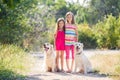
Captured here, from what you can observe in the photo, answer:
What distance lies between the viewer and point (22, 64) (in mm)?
12125

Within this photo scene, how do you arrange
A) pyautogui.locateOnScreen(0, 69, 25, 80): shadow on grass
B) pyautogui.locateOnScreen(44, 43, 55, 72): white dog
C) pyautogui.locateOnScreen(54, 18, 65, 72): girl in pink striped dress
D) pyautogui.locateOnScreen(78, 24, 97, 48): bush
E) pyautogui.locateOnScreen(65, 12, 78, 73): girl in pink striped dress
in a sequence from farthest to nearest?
pyautogui.locateOnScreen(78, 24, 97, 48): bush, pyautogui.locateOnScreen(54, 18, 65, 72): girl in pink striped dress, pyautogui.locateOnScreen(65, 12, 78, 73): girl in pink striped dress, pyautogui.locateOnScreen(44, 43, 55, 72): white dog, pyautogui.locateOnScreen(0, 69, 25, 80): shadow on grass

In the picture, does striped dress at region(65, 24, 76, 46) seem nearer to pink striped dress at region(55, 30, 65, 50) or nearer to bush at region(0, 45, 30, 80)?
pink striped dress at region(55, 30, 65, 50)

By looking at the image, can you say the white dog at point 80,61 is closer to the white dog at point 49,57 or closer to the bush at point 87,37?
the white dog at point 49,57

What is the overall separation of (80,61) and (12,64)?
2.07m

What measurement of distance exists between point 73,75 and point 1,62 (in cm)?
215

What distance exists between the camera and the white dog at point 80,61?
37.5 feet

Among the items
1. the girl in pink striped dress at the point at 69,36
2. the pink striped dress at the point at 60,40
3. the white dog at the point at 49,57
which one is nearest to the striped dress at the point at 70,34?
the girl in pink striped dress at the point at 69,36

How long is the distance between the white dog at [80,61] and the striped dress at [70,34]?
1.43 feet

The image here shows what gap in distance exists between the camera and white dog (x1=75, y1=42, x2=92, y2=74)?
11.4 meters

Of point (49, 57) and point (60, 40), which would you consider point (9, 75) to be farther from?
point (60, 40)

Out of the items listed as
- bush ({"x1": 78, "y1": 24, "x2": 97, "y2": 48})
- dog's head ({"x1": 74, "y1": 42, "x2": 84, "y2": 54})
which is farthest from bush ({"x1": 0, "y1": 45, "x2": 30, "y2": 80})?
bush ({"x1": 78, "y1": 24, "x2": 97, "y2": 48})

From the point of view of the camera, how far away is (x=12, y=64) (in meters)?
11.7

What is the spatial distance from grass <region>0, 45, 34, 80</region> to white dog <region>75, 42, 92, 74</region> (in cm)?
159

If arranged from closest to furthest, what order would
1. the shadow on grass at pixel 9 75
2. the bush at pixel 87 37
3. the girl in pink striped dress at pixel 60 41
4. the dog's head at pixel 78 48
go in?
the shadow on grass at pixel 9 75
the dog's head at pixel 78 48
the girl in pink striped dress at pixel 60 41
the bush at pixel 87 37
